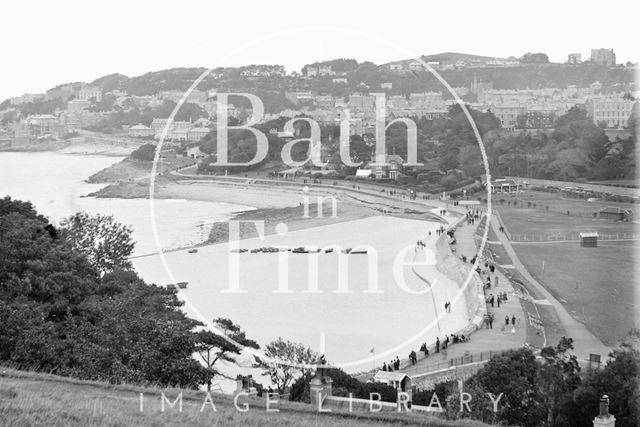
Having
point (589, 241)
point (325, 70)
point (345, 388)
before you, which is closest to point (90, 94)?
point (325, 70)

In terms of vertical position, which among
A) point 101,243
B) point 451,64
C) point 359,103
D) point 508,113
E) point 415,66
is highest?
point 451,64

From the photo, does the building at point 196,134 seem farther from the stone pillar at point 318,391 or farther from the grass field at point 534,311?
the stone pillar at point 318,391

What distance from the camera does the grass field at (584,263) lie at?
805 centimetres

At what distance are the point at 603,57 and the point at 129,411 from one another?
199 feet

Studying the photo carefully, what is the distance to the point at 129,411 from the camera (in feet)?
12.4

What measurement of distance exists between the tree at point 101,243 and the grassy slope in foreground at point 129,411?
200 inches

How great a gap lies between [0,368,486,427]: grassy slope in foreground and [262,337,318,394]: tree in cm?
159

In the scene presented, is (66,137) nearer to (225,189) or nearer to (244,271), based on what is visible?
(225,189)

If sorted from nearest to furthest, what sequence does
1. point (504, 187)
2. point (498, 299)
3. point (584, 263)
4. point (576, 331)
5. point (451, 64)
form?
point (576, 331) → point (498, 299) → point (584, 263) → point (504, 187) → point (451, 64)

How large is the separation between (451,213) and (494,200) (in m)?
1.77

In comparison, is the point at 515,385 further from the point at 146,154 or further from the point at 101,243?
the point at 146,154

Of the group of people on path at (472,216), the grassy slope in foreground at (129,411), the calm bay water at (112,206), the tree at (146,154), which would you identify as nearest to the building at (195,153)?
the tree at (146,154)

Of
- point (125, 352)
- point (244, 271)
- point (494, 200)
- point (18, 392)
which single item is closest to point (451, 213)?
point (494, 200)

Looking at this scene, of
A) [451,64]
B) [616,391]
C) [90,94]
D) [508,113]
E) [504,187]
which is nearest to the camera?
[616,391]
